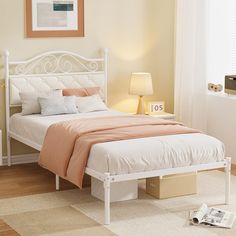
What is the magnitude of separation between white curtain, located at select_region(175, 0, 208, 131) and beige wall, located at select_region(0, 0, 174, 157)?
10.5 inches

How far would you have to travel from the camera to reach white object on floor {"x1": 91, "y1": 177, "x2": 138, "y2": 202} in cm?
494

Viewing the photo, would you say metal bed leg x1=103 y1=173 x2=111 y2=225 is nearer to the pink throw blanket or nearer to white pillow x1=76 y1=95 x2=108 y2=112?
the pink throw blanket

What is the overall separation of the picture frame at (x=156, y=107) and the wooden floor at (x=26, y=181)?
1.04m

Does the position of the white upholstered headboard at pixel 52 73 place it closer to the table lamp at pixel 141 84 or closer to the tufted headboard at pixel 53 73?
the tufted headboard at pixel 53 73

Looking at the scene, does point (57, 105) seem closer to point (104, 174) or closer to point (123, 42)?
point (123, 42)

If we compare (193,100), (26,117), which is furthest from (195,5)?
(26,117)

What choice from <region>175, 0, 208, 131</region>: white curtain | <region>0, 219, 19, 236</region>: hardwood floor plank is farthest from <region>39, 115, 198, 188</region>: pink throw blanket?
<region>175, 0, 208, 131</region>: white curtain

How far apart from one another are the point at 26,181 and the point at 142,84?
1679 mm

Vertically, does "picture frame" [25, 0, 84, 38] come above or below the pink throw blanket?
above

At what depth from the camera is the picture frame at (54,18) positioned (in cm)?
622

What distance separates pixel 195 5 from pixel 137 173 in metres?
2.64

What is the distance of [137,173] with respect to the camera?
4605 mm

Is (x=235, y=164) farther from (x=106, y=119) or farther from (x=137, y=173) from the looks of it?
(x=137, y=173)

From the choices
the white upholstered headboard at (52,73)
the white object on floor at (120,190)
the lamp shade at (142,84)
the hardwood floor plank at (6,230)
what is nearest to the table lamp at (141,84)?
the lamp shade at (142,84)
